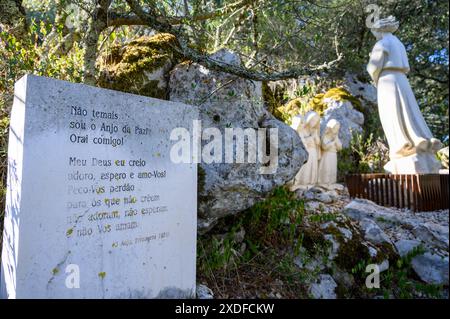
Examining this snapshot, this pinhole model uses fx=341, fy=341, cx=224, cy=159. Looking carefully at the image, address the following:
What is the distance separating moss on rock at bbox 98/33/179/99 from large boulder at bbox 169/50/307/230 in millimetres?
151

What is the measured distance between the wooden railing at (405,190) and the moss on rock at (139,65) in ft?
15.2

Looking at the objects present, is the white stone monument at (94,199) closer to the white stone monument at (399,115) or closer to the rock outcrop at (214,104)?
the rock outcrop at (214,104)

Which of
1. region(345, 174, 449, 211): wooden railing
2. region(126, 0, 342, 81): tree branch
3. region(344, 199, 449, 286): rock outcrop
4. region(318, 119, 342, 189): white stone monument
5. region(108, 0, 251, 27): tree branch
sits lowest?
region(344, 199, 449, 286): rock outcrop

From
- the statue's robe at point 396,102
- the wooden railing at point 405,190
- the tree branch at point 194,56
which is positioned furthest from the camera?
the statue's robe at point 396,102

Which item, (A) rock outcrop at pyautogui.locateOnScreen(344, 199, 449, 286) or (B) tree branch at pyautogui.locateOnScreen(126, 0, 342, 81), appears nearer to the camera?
(B) tree branch at pyautogui.locateOnScreen(126, 0, 342, 81)

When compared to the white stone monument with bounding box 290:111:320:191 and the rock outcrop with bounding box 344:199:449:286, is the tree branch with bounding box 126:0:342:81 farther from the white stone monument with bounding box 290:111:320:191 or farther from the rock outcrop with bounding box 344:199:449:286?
the white stone monument with bounding box 290:111:320:191

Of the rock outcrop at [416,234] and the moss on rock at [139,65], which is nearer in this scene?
the moss on rock at [139,65]

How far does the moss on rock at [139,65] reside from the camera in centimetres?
337

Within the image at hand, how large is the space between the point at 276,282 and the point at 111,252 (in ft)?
Answer: 5.44

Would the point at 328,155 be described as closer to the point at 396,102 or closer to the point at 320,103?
the point at 396,102

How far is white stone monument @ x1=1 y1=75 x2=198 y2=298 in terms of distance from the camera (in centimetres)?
192

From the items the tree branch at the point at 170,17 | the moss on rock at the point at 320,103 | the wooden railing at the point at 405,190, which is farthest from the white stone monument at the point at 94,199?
the moss on rock at the point at 320,103

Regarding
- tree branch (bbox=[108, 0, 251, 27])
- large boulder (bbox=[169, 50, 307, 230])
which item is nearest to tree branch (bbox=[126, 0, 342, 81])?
tree branch (bbox=[108, 0, 251, 27])
